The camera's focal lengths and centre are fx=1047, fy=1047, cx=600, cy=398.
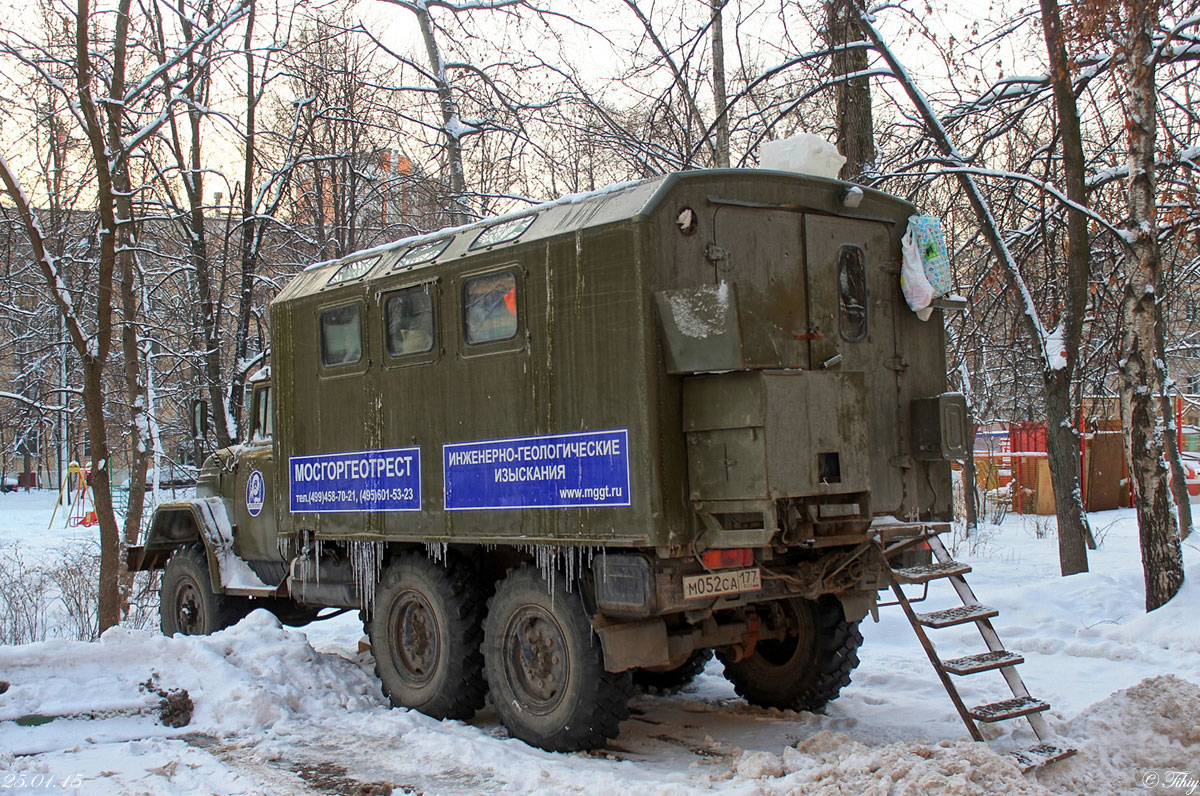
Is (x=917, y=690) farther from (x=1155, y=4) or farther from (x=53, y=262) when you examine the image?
(x=53, y=262)

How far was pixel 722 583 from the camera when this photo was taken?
5672 millimetres

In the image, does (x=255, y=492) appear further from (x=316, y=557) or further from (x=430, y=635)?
(x=430, y=635)

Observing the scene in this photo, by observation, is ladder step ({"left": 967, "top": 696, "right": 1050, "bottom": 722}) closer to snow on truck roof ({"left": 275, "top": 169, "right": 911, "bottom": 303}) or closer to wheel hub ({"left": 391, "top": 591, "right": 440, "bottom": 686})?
snow on truck roof ({"left": 275, "top": 169, "right": 911, "bottom": 303})

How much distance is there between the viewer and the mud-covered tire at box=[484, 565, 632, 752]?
237 inches

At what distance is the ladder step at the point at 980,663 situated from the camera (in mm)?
5516

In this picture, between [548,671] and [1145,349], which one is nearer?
[548,671]

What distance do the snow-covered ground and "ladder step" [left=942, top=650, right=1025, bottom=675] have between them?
0.39m

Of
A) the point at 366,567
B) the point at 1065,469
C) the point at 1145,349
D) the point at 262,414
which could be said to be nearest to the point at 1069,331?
the point at 1065,469

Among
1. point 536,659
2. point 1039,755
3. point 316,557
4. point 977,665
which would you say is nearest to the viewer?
point 1039,755

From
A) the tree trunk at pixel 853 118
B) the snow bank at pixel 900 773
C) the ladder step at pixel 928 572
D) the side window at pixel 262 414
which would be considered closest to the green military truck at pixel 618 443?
the ladder step at pixel 928 572

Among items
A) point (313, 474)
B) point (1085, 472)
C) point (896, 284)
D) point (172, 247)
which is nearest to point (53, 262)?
point (313, 474)

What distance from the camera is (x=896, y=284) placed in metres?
6.68

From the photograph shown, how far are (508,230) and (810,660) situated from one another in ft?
11.3

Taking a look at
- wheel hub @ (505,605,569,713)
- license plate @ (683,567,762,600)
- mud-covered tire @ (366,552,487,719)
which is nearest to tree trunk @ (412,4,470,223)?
mud-covered tire @ (366,552,487,719)
